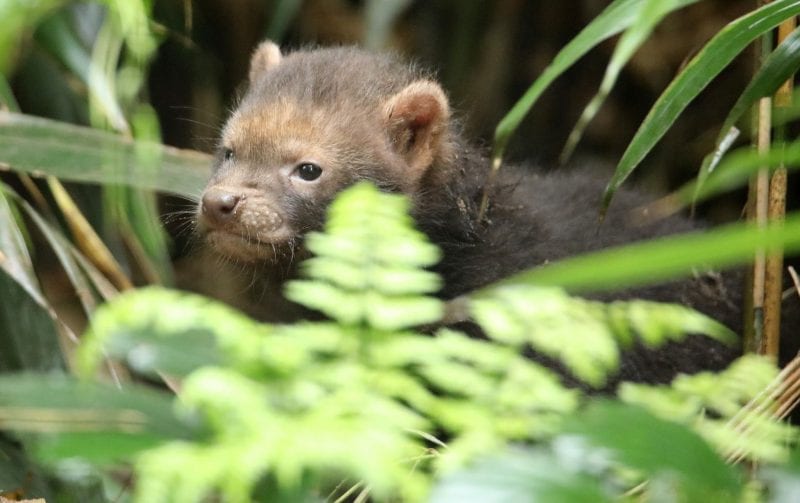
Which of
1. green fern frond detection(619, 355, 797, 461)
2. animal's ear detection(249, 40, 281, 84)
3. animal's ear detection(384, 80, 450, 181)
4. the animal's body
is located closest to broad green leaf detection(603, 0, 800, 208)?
green fern frond detection(619, 355, 797, 461)

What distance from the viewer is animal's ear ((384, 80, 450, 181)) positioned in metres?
3.35

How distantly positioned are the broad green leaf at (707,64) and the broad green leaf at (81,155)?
1.52 metres

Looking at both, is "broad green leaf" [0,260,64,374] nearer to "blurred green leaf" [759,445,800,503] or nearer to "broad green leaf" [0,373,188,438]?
"broad green leaf" [0,373,188,438]

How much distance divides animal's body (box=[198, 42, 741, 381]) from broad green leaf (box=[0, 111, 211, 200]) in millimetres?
184

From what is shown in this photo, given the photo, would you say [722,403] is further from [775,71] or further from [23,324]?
[23,324]

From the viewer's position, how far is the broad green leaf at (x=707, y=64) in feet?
7.27

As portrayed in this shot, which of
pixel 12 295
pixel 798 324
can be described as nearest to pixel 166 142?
pixel 12 295

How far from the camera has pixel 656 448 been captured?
1173 millimetres

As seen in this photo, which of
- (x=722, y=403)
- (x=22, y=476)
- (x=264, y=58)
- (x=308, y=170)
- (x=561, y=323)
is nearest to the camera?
(x=561, y=323)

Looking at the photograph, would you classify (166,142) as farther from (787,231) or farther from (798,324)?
(787,231)

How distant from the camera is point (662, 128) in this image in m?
2.36

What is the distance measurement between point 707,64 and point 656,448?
50.9 inches

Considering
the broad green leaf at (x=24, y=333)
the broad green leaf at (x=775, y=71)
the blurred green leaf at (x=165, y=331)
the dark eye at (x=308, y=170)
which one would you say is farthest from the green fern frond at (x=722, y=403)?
the dark eye at (x=308, y=170)

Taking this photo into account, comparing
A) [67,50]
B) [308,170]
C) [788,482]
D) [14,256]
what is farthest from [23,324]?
[788,482]
